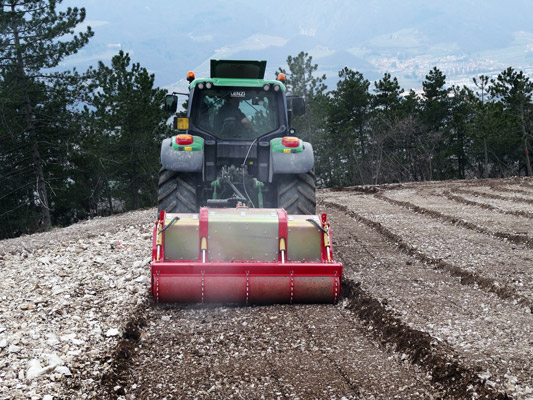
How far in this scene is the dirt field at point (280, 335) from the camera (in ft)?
12.4

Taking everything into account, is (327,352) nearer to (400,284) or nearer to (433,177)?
(400,284)

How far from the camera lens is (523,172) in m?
41.0

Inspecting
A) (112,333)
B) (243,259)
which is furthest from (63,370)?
(243,259)

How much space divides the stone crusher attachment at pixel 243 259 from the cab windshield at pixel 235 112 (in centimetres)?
171

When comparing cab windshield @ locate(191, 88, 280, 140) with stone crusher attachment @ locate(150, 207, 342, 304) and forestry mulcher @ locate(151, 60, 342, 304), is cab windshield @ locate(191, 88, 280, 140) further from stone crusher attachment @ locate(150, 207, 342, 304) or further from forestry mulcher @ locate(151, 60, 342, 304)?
stone crusher attachment @ locate(150, 207, 342, 304)

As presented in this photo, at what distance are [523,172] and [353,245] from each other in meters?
36.4

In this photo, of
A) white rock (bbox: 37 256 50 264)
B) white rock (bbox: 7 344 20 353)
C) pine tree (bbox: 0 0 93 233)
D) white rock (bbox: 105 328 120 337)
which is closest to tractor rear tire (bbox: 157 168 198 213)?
white rock (bbox: 37 256 50 264)

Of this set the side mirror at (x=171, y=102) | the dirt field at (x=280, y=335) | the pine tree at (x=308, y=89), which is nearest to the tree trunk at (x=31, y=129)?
the side mirror at (x=171, y=102)

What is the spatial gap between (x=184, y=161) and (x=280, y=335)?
2.94 meters

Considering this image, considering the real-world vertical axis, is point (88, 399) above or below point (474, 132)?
below

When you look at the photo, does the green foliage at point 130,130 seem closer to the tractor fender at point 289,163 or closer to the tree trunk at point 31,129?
the tree trunk at point 31,129

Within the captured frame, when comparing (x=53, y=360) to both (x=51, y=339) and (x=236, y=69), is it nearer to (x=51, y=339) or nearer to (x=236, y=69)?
(x=51, y=339)

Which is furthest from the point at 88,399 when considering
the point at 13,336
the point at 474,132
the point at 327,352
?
the point at 474,132

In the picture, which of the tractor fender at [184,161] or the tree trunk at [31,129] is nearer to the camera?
the tractor fender at [184,161]
